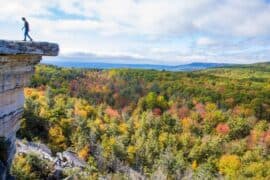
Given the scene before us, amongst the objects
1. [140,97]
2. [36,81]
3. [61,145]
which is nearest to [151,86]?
[140,97]

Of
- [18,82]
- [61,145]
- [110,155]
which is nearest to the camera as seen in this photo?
[18,82]

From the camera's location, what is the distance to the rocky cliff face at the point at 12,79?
21.4ft

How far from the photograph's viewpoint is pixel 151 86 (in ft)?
355

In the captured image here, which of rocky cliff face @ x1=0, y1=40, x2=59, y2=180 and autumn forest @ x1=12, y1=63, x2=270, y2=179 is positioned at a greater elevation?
rocky cliff face @ x1=0, y1=40, x2=59, y2=180

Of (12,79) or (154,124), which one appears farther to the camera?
(154,124)

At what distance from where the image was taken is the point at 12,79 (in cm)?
703

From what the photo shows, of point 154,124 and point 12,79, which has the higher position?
point 12,79

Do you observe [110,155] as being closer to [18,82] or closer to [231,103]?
[231,103]

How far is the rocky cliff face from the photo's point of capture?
21.4 feet

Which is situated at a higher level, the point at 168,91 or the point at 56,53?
the point at 56,53

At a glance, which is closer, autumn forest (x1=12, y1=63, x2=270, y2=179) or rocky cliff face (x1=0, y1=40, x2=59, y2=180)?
rocky cliff face (x1=0, y1=40, x2=59, y2=180)

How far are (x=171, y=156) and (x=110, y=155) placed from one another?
30.9 ft

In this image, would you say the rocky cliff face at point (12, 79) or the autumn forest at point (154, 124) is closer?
the rocky cliff face at point (12, 79)

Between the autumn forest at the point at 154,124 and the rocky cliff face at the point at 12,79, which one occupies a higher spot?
the rocky cliff face at the point at 12,79
